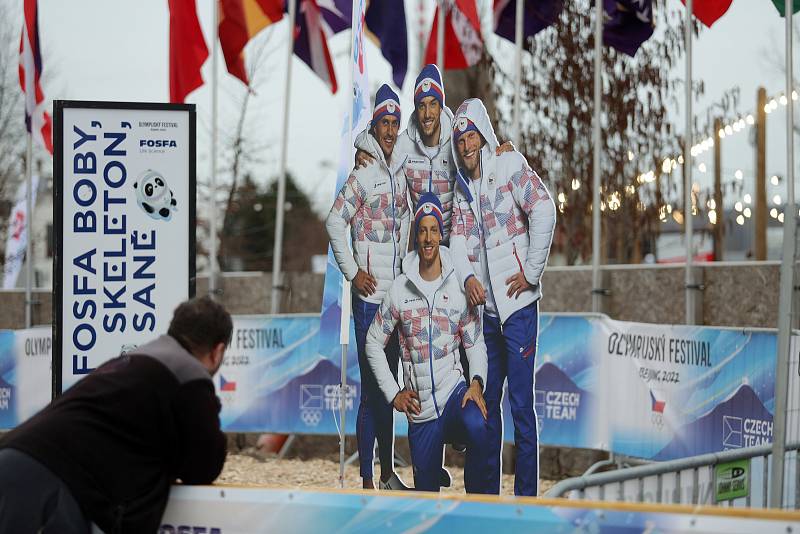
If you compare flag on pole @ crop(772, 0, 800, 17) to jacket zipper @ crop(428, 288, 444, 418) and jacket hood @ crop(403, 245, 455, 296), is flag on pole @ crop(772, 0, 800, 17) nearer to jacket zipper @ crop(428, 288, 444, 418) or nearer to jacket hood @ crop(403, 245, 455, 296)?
jacket hood @ crop(403, 245, 455, 296)

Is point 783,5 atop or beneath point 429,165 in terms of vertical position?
atop

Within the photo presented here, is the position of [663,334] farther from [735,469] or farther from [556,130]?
[556,130]

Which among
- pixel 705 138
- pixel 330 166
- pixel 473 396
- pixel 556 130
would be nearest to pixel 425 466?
pixel 473 396

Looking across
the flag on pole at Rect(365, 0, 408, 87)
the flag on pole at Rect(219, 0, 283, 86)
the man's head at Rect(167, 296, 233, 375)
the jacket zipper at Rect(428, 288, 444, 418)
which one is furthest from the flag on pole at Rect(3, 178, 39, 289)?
the man's head at Rect(167, 296, 233, 375)

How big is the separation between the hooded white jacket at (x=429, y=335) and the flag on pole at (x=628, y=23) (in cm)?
506

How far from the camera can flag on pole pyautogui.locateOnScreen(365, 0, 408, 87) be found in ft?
38.7

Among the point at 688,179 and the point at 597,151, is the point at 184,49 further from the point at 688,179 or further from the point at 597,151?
the point at 688,179

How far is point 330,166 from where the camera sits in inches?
1859

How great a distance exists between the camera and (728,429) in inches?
Answer: 365

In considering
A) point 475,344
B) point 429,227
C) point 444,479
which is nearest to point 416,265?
point 429,227

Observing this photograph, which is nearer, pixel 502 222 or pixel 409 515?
pixel 409 515

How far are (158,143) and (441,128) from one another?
2647mm

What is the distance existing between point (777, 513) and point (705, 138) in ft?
49.9

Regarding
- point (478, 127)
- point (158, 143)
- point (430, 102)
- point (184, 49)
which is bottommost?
point (158, 143)
